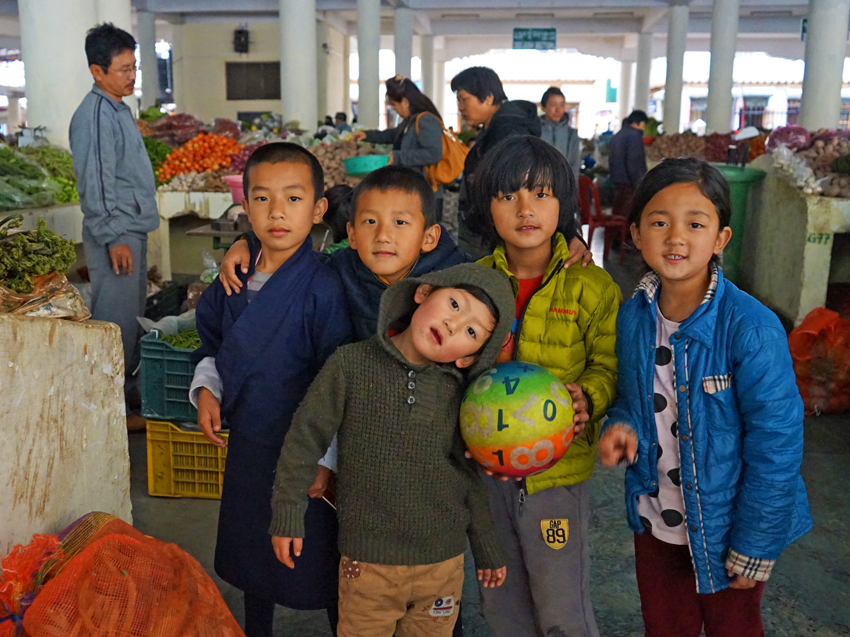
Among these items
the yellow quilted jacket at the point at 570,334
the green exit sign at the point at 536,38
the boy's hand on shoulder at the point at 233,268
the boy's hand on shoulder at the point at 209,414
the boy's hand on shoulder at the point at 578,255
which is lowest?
the boy's hand on shoulder at the point at 209,414

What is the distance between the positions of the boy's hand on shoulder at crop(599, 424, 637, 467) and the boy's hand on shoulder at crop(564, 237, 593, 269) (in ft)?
1.43

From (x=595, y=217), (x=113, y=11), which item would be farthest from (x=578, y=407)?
(x=595, y=217)

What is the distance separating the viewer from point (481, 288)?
1.68m

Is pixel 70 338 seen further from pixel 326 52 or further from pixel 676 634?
pixel 326 52

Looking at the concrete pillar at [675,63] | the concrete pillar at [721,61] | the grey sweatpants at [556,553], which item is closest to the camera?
the grey sweatpants at [556,553]

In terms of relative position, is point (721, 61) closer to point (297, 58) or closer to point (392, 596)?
point (297, 58)

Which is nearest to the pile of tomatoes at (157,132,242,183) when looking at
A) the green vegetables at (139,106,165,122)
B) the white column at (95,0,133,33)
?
the white column at (95,0,133,33)

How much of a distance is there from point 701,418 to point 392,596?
0.85 meters

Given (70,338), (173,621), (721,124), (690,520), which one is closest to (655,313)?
(690,520)

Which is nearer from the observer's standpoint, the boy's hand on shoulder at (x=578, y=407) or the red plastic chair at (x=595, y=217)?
the boy's hand on shoulder at (x=578, y=407)

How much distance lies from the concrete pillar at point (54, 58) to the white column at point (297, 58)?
6.06 metres

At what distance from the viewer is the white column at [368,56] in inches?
607

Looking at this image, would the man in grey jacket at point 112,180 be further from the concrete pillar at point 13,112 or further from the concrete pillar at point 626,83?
the concrete pillar at point 13,112

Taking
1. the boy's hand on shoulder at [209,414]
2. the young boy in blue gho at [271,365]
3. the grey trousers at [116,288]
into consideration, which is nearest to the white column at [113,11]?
the grey trousers at [116,288]
